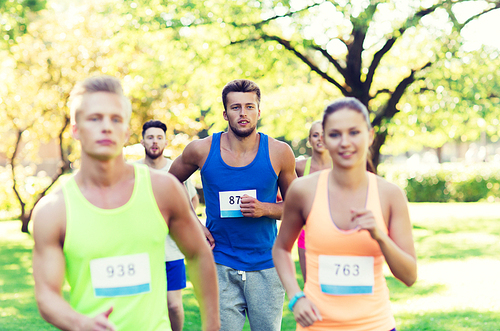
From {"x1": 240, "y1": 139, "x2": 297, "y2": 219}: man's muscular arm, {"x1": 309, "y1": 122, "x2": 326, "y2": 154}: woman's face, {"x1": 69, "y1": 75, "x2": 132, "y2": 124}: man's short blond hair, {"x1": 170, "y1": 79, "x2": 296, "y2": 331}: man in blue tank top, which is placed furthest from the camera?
{"x1": 309, "y1": 122, "x2": 326, "y2": 154}: woman's face

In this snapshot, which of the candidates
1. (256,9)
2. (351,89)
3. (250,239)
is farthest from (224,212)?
(351,89)

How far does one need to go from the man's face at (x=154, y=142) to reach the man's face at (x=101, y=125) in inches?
148

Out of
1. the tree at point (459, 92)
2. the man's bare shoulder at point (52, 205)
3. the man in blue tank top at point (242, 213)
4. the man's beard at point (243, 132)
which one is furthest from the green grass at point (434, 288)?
the man's bare shoulder at point (52, 205)

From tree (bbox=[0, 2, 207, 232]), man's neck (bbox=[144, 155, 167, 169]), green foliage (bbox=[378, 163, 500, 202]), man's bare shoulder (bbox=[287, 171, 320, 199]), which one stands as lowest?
green foliage (bbox=[378, 163, 500, 202])

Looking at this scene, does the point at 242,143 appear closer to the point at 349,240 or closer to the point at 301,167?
the point at 349,240

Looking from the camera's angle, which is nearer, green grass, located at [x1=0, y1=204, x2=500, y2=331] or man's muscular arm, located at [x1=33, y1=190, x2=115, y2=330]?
man's muscular arm, located at [x1=33, y1=190, x2=115, y2=330]

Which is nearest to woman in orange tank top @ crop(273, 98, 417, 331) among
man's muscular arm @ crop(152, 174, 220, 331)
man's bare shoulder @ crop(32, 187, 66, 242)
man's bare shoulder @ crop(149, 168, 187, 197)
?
man's muscular arm @ crop(152, 174, 220, 331)

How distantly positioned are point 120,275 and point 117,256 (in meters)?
0.08

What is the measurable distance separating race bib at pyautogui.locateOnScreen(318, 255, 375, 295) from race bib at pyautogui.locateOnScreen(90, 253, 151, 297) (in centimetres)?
81

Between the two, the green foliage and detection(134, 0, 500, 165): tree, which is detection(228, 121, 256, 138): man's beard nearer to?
detection(134, 0, 500, 165): tree

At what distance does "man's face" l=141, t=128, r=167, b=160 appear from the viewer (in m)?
6.05

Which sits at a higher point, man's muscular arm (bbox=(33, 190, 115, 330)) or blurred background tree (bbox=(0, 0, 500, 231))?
blurred background tree (bbox=(0, 0, 500, 231))

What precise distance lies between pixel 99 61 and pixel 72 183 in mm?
14594

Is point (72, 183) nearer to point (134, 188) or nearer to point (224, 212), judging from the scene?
point (134, 188)
